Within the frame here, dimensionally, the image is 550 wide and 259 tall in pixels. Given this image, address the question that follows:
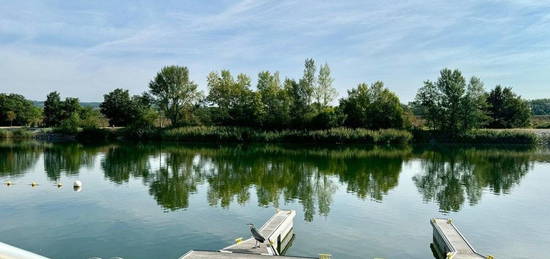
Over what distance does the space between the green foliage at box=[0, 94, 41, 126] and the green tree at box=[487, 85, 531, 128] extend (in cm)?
8457

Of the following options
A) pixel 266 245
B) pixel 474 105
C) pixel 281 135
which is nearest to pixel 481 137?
pixel 474 105

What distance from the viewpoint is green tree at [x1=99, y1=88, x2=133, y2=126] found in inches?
3093

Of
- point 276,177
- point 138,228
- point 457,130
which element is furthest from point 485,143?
point 138,228

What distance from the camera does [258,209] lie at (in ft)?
62.0

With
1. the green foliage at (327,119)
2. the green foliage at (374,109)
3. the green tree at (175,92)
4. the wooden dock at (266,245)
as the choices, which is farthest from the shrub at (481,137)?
the wooden dock at (266,245)

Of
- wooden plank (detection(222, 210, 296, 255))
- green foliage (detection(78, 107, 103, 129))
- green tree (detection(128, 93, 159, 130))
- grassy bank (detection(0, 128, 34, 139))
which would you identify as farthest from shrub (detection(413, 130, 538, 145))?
grassy bank (detection(0, 128, 34, 139))

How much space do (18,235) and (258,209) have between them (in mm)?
8877

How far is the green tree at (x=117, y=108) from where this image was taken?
78562 mm

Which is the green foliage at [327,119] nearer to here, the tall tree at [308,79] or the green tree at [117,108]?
the tall tree at [308,79]

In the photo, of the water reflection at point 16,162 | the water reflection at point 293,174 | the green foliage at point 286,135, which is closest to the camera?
the water reflection at point 293,174

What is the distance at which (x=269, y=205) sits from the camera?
19719 mm

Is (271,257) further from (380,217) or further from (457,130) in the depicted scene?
(457,130)

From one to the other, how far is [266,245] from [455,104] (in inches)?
2308

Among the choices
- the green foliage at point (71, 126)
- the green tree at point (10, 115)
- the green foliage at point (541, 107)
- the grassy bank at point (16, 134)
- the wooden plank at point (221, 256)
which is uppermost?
the green foliage at point (541, 107)
